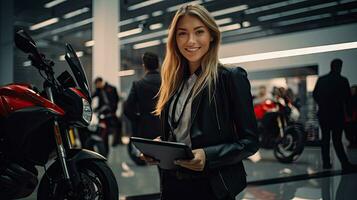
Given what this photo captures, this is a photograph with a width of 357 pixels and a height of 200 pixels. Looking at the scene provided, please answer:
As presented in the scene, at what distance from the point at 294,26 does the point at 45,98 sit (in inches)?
83.2

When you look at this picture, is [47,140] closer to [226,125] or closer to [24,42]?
[24,42]

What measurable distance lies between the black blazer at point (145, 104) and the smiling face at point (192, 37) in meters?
2.06

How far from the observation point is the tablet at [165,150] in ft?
3.20

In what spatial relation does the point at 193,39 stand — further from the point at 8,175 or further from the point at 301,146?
the point at 301,146

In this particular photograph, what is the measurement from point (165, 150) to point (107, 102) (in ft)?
12.7

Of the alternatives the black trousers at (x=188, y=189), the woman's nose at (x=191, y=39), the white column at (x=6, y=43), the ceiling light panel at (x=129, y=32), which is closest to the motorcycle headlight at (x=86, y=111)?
the black trousers at (x=188, y=189)

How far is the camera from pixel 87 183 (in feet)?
7.04

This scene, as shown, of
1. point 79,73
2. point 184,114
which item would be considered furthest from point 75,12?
point 184,114

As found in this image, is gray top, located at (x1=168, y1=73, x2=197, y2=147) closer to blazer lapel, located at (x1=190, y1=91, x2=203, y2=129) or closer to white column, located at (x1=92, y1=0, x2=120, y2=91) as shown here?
blazer lapel, located at (x1=190, y1=91, x2=203, y2=129)

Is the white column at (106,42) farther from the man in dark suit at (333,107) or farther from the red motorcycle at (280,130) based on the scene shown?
the man in dark suit at (333,107)

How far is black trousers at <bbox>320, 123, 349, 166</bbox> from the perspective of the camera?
9.92 feet

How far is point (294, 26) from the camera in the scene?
322 centimetres

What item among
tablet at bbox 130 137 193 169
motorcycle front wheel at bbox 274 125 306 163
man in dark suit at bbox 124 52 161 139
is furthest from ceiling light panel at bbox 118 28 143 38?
tablet at bbox 130 137 193 169

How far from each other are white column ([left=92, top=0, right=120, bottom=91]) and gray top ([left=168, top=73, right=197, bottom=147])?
339 centimetres
